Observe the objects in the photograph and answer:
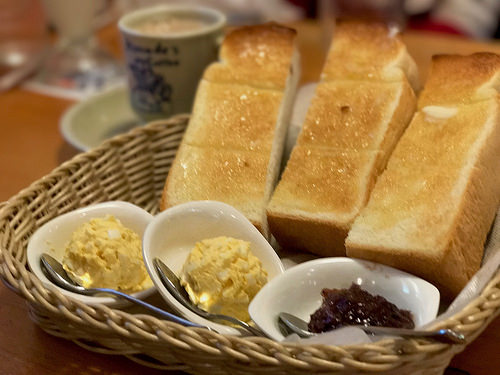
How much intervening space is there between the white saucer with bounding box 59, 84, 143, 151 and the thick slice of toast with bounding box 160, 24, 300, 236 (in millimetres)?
400

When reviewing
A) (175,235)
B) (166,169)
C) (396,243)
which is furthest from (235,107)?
(396,243)

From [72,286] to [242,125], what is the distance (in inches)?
19.7

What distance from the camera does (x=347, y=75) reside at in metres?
1.28

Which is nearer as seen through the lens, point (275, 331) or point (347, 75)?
point (275, 331)

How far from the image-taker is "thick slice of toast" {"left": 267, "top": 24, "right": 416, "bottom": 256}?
106 cm

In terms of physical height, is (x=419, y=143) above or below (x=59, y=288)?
above

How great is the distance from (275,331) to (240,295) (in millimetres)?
82

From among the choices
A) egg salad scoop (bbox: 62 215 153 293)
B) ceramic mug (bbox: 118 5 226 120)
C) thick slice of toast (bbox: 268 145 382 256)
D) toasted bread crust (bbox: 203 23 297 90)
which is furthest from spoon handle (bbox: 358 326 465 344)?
ceramic mug (bbox: 118 5 226 120)

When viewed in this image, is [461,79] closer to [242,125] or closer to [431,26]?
[242,125]

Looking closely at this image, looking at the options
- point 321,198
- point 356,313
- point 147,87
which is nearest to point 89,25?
point 147,87

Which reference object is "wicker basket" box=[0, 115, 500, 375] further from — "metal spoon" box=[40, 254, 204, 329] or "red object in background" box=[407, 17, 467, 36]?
"red object in background" box=[407, 17, 467, 36]

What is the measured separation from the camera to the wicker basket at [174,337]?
28.7 inches

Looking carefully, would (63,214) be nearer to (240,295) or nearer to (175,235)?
(175,235)

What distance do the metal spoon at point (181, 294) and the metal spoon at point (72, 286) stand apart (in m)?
0.04
